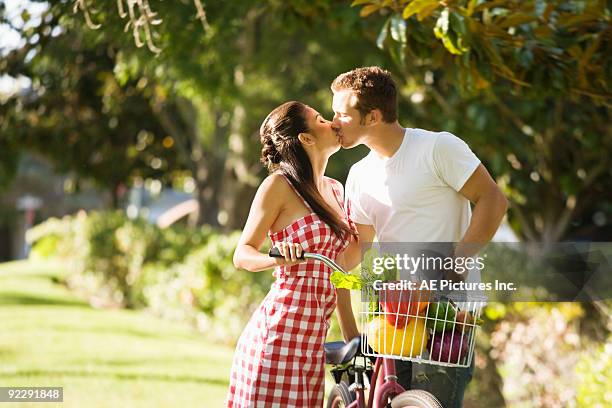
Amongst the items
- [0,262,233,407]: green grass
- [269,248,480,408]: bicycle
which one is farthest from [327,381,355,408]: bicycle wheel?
[0,262,233,407]: green grass

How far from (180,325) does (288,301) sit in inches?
392

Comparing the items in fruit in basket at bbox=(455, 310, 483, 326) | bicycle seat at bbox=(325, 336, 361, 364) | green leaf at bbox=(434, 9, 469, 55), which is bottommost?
bicycle seat at bbox=(325, 336, 361, 364)

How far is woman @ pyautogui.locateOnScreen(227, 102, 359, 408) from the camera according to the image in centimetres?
387

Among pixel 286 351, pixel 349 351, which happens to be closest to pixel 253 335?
pixel 286 351

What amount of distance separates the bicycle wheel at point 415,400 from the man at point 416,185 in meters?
0.15

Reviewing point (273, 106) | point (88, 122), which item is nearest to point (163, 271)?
point (273, 106)

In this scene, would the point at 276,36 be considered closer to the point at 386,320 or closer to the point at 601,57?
the point at 601,57

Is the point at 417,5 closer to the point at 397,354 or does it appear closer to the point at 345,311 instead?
the point at 345,311

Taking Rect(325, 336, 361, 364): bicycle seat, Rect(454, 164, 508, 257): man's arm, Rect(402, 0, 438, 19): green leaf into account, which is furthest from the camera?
Rect(402, 0, 438, 19): green leaf

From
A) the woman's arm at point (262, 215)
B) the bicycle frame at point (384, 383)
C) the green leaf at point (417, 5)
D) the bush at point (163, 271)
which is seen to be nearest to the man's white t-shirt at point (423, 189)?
the woman's arm at point (262, 215)

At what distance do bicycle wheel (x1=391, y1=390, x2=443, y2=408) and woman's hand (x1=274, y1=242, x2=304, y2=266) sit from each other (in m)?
0.67

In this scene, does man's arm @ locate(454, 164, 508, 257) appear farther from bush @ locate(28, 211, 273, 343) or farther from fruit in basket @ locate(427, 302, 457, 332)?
bush @ locate(28, 211, 273, 343)

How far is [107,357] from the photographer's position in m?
10.1

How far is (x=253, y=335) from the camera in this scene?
13.0 ft
